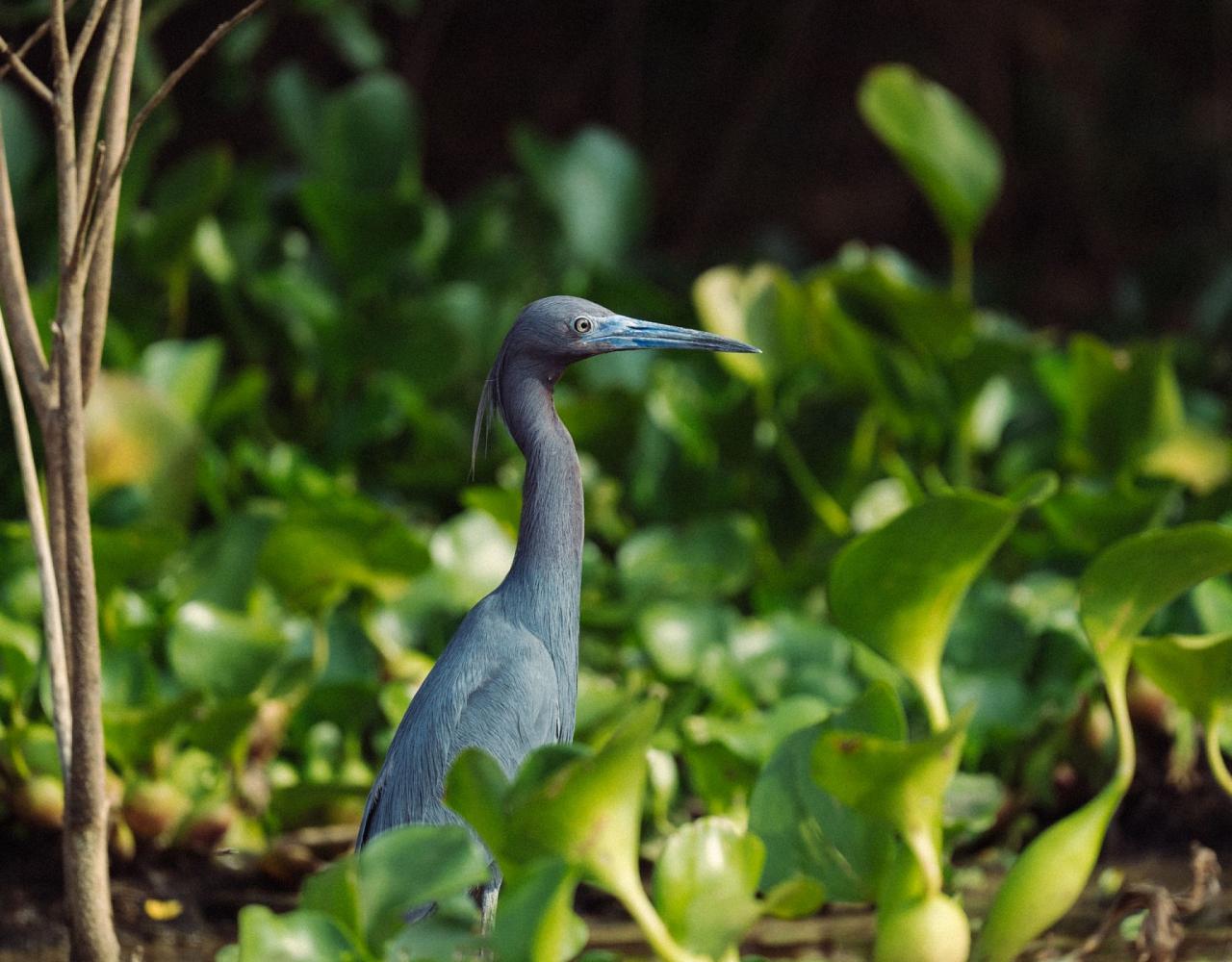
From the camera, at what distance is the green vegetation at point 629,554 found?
196cm

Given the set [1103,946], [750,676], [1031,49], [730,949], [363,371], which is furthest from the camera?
[1031,49]

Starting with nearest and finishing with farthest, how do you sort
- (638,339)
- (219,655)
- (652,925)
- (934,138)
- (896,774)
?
(652,925)
(896,774)
(638,339)
(219,655)
(934,138)

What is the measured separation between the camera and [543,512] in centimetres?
238

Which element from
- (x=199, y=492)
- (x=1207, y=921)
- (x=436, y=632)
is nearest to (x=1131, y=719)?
(x=1207, y=921)

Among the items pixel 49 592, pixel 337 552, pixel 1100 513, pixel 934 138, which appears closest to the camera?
pixel 49 592

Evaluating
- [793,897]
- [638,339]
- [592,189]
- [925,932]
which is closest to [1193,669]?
[925,932]

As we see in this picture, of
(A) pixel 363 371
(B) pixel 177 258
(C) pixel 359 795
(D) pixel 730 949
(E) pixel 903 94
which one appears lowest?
(C) pixel 359 795

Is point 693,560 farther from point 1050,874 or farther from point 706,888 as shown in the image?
point 706,888

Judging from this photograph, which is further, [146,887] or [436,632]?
[436,632]

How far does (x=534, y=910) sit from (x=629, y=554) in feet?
5.97

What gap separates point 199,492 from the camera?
12.5ft

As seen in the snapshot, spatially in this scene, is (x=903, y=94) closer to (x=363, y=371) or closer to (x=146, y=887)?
(x=363, y=371)

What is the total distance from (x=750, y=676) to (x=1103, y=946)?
2.81ft

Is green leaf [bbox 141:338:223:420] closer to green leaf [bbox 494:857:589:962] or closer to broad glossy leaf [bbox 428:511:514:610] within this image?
broad glossy leaf [bbox 428:511:514:610]
